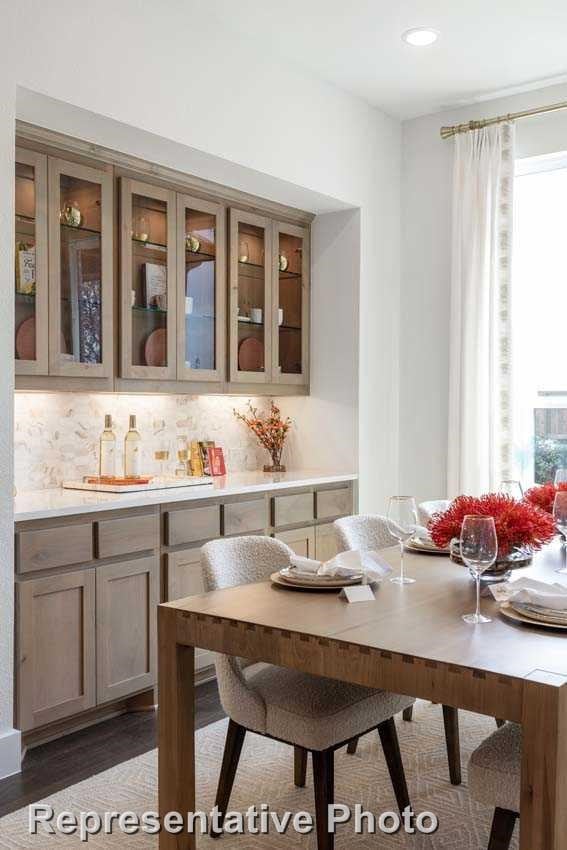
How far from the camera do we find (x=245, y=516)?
407cm

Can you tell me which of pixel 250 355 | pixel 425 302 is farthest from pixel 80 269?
pixel 425 302

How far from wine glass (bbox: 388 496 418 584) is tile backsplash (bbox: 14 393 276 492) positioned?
1.91 meters

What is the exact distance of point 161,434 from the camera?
173 inches

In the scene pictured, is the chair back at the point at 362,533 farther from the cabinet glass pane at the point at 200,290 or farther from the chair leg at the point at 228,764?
the cabinet glass pane at the point at 200,290

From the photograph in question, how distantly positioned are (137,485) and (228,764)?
1546 mm

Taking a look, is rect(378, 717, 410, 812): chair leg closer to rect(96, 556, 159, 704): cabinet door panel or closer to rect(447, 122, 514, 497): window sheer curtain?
rect(96, 556, 159, 704): cabinet door panel

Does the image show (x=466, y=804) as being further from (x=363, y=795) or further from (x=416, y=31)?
(x=416, y=31)

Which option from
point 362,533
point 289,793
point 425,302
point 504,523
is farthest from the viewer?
point 425,302

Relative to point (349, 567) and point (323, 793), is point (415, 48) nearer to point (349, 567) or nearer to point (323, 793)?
point (349, 567)

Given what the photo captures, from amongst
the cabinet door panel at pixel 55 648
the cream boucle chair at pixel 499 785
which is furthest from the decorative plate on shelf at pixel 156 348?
the cream boucle chair at pixel 499 785

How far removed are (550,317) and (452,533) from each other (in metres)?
2.72

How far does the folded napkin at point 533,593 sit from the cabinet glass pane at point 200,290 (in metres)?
2.32

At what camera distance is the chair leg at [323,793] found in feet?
7.05

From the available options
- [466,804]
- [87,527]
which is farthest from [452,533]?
[87,527]
